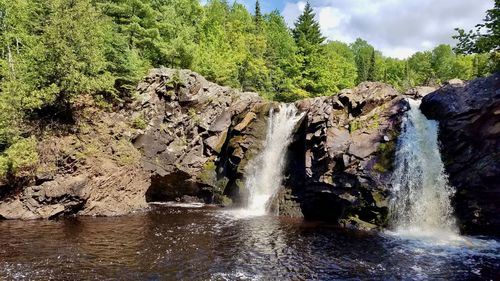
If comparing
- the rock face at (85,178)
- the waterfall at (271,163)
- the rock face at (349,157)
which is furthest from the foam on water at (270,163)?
the rock face at (85,178)

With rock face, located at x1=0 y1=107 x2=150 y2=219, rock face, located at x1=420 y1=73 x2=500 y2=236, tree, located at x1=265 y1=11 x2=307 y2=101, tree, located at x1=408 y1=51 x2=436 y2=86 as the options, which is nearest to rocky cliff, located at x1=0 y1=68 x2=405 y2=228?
rock face, located at x1=0 y1=107 x2=150 y2=219

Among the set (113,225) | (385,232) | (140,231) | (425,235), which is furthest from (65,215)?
(425,235)

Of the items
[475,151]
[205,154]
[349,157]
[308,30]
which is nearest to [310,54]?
[308,30]

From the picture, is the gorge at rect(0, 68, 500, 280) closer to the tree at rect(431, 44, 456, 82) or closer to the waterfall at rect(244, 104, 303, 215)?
the waterfall at rect(244, 104, 303, 215)

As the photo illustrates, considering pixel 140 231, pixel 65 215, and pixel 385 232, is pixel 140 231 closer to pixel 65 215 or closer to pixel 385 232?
pixel 65 215

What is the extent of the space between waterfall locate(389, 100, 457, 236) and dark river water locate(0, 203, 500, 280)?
1.92 metres

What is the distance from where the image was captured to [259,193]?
29.3 meters

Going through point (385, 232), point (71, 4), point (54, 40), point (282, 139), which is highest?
point (71, 4)

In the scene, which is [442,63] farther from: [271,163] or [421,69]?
[271,163]

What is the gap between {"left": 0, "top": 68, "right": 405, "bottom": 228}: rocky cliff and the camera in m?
23.4

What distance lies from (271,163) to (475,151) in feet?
45.7

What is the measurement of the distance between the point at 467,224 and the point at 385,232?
4.39 meters

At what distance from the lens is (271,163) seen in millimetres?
29719

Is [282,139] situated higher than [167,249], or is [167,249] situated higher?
[282,139]
